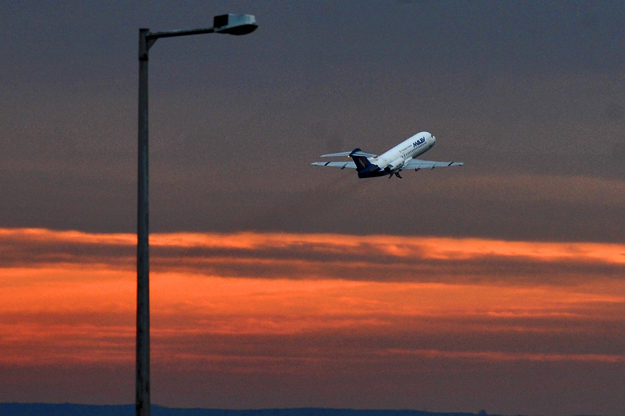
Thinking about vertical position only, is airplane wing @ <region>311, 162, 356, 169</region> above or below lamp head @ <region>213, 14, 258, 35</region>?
above

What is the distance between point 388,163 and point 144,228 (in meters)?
103

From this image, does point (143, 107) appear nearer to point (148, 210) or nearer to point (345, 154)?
point (148, 210)

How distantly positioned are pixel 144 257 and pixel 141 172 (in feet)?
9.47

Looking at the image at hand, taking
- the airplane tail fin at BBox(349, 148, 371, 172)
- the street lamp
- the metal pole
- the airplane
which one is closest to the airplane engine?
the airplane

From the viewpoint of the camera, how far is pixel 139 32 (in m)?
37.2

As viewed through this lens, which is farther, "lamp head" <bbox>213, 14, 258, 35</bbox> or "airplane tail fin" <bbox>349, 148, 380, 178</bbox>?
"airplane tail fin" <bbox>349, 148, 380, 178</bbox>

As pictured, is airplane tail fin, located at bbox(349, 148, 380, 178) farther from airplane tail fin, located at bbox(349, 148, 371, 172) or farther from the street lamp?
the street lamp

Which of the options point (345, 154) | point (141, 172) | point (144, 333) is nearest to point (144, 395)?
point (144, 333)

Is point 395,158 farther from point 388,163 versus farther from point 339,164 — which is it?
point 339,164

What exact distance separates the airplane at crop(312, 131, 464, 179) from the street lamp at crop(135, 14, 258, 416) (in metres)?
98.9

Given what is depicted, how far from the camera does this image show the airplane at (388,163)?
445 feet

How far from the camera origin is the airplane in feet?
445

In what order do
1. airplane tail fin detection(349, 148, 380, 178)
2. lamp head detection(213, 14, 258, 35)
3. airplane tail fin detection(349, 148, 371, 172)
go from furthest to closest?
airplane tail fin detection(349, 148, 371, 172) < airplane tail fin detection(349, 148, 380, 178) < lamp head detection(213, 14, 258, 35)

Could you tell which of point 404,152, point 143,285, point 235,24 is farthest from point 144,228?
point 404,152
